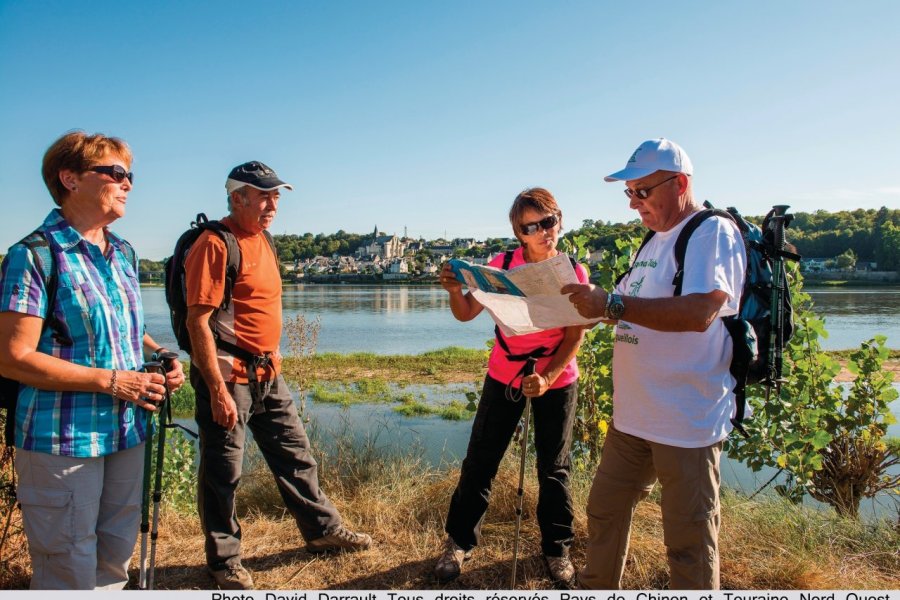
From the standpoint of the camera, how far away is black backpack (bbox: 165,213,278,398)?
9.09 ft

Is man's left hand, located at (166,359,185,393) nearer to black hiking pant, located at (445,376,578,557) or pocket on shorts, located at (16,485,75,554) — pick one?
pocket on shorts, located at (16,485,75,554)

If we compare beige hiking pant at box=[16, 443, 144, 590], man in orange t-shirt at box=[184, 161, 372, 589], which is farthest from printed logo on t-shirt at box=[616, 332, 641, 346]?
beige hiking pant at box=[16, 443, 144, 590]

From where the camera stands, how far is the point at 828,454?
4656mm

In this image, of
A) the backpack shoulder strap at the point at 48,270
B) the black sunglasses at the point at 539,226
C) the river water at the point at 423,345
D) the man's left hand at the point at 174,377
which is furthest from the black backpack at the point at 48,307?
the river water at the point at 423,345

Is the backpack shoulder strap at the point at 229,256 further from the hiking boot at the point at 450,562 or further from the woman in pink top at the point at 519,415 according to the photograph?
the hiking boot at the point at 450,562

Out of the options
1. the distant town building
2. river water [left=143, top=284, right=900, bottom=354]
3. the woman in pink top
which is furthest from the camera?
the distant town building

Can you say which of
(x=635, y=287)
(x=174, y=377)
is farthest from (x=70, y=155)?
(x=635, y=287)

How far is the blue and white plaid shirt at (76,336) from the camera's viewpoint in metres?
1.97

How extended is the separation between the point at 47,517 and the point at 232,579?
3.60 feet

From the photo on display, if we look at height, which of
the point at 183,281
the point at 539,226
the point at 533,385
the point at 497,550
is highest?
the point at 539,226

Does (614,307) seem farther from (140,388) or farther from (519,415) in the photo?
(140,388)

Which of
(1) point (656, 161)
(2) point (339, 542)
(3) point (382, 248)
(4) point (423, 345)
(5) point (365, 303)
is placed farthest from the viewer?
(3) point (382, 248)

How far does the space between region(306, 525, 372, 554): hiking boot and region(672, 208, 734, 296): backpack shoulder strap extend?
2165 mm

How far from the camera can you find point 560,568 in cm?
297
